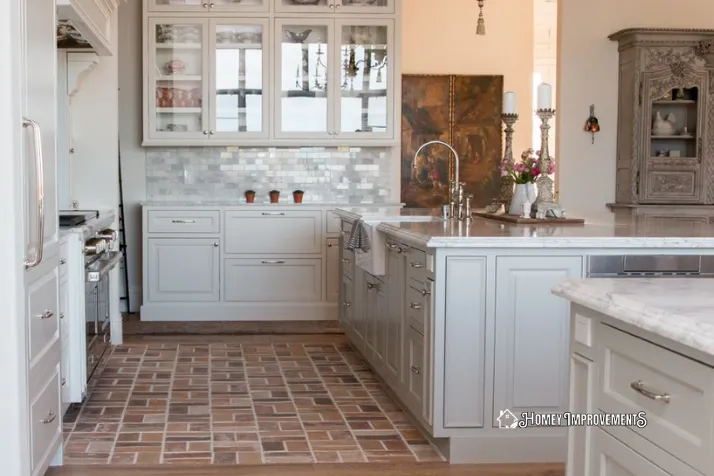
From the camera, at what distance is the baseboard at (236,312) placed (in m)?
7.51

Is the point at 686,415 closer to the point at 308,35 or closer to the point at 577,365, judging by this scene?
the point at 577,365

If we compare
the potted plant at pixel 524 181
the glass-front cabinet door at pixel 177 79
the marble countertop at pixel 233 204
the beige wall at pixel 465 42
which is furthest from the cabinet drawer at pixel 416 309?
the beige wall at pixel 465 42

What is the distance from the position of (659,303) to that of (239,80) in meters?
6.06

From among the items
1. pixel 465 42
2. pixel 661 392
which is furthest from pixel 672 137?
pixel 661 392

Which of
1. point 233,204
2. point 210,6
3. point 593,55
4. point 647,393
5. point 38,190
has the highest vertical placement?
point 210,6

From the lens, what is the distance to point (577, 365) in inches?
91.4

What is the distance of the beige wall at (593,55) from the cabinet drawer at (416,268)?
460 cm

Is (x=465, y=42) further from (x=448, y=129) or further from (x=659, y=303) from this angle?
(x=659, y=303)

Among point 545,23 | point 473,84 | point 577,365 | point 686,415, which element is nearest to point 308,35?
point 473,84

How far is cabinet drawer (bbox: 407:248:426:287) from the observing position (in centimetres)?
400

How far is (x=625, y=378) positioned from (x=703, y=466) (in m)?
0.36

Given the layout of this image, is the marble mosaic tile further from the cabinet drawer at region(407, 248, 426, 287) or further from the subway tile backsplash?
the subway tile backsplash

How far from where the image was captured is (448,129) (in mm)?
10500

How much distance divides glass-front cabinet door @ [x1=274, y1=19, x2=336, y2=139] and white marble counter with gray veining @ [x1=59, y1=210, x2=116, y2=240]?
6.56 feet
